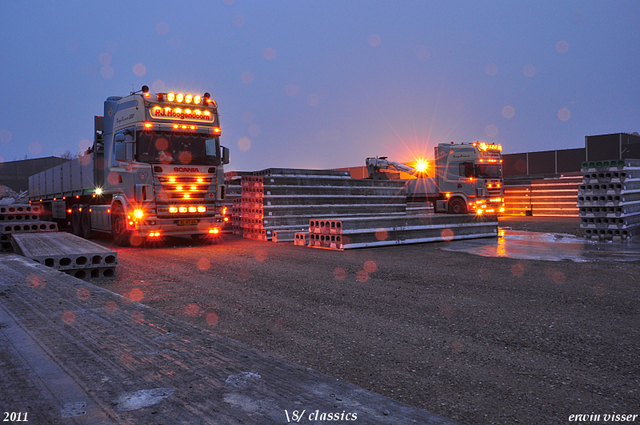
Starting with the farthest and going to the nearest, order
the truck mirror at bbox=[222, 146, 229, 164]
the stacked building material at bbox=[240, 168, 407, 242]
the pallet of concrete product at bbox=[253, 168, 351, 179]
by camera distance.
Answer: the pallet of concrete product at bbox=[253, 168, 351, 179]
the stacked building material at bbox=[240, 168, 407, 242]
the truck mirror at bbox=[222, 146, 229, 164]

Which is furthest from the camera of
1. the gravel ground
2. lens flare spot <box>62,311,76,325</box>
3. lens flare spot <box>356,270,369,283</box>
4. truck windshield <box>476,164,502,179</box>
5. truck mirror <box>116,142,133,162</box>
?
truck windshield <box>476,164,502,179</box>

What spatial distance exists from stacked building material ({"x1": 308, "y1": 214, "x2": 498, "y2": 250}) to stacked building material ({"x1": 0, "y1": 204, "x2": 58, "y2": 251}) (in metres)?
8.24

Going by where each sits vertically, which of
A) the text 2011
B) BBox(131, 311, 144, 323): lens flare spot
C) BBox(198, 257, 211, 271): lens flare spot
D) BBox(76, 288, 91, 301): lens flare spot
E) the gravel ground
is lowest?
the gravel ground

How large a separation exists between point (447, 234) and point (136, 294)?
11.4 metres

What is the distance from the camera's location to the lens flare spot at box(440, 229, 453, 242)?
52.2 ft

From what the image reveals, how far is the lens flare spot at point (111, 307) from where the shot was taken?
4.65m

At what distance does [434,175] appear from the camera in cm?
2645

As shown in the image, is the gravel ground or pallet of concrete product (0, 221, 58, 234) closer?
the gravel ground

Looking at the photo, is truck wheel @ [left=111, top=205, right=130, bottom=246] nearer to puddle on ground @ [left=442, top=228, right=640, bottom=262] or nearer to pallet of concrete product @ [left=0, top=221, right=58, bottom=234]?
pallet of concrete product @ [left=0, top=221, right=58, bottom=234]

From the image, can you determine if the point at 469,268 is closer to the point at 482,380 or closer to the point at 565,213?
the point at 482,380

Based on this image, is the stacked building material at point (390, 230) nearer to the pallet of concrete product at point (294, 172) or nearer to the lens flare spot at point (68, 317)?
the pallet of concrete product at point (294, 172)

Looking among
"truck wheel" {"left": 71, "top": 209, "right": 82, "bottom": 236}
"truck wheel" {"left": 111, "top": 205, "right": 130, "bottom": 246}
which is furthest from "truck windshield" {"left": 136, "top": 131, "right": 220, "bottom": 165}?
"truck wheel" {"left": 71, "top": 209, "right": 82, "bottom": 236}

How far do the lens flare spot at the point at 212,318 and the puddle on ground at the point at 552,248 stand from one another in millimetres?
8149

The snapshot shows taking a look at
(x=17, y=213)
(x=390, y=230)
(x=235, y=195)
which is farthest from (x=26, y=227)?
(x=390, y=230)
